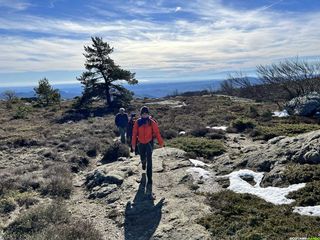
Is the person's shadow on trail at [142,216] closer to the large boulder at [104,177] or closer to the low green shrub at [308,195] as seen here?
the large boulder at [104,177]

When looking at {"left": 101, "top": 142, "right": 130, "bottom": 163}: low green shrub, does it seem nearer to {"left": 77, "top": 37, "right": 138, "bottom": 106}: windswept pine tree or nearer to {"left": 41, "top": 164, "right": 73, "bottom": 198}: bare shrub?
{"left": 41, "top": 164, "right": 73, "bottom": 198}: bare shrub

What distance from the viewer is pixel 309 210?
7.90 meters

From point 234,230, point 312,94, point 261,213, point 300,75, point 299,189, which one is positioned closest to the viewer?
point 234,230

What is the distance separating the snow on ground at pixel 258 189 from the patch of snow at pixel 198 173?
2.48 ft

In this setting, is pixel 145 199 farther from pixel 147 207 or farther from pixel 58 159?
pixel 58 159

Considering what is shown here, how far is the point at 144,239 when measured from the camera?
24.7 ft

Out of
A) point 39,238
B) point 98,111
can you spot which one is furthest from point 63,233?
point 98,111

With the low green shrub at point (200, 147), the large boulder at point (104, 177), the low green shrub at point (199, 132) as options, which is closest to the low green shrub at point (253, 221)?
the large boulder at point (104, 177)

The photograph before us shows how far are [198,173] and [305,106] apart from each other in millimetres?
20392

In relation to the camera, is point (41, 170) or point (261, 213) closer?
point (261, 213)

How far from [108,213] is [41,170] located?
18.7ft

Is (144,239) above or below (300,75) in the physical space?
below

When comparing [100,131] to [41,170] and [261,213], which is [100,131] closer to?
[41,170]

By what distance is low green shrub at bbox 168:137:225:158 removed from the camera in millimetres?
15438
